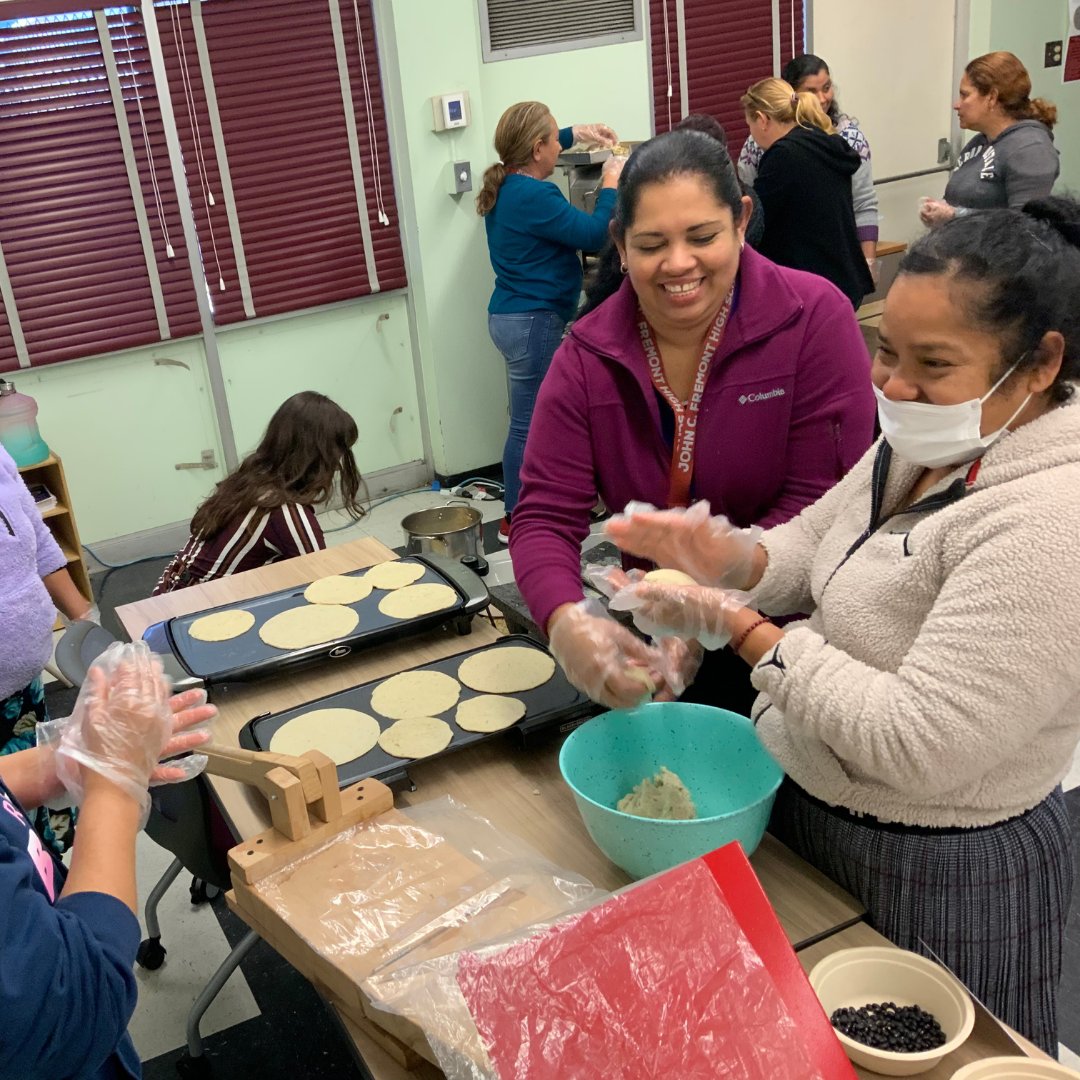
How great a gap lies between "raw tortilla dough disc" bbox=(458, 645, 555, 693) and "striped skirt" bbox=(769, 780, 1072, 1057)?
0.54 meters

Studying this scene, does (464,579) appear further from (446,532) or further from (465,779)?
(446,532)

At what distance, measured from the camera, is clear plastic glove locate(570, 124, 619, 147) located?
4320mm

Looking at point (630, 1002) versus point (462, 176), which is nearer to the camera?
point (630, 1002)

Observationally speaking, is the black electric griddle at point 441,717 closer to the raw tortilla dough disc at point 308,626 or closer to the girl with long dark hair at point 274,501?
the raw tortilla dough disc at point 308,626

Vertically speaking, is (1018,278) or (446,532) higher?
(1018,278)

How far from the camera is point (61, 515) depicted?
3.88 metres

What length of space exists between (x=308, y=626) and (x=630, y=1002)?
114cm

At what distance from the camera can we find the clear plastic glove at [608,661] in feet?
4.58

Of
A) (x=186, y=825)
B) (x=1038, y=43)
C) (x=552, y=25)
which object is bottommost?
(x=186, y=825)

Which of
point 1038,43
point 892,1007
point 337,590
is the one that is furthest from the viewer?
point 1038,43

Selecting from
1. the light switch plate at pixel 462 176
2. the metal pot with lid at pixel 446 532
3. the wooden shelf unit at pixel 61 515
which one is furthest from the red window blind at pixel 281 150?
the metal pot with lid at pixel 446 532

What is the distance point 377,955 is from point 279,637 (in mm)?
835

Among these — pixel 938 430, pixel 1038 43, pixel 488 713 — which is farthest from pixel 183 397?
pixel 1038 43

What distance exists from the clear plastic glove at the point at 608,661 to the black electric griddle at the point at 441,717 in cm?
16
